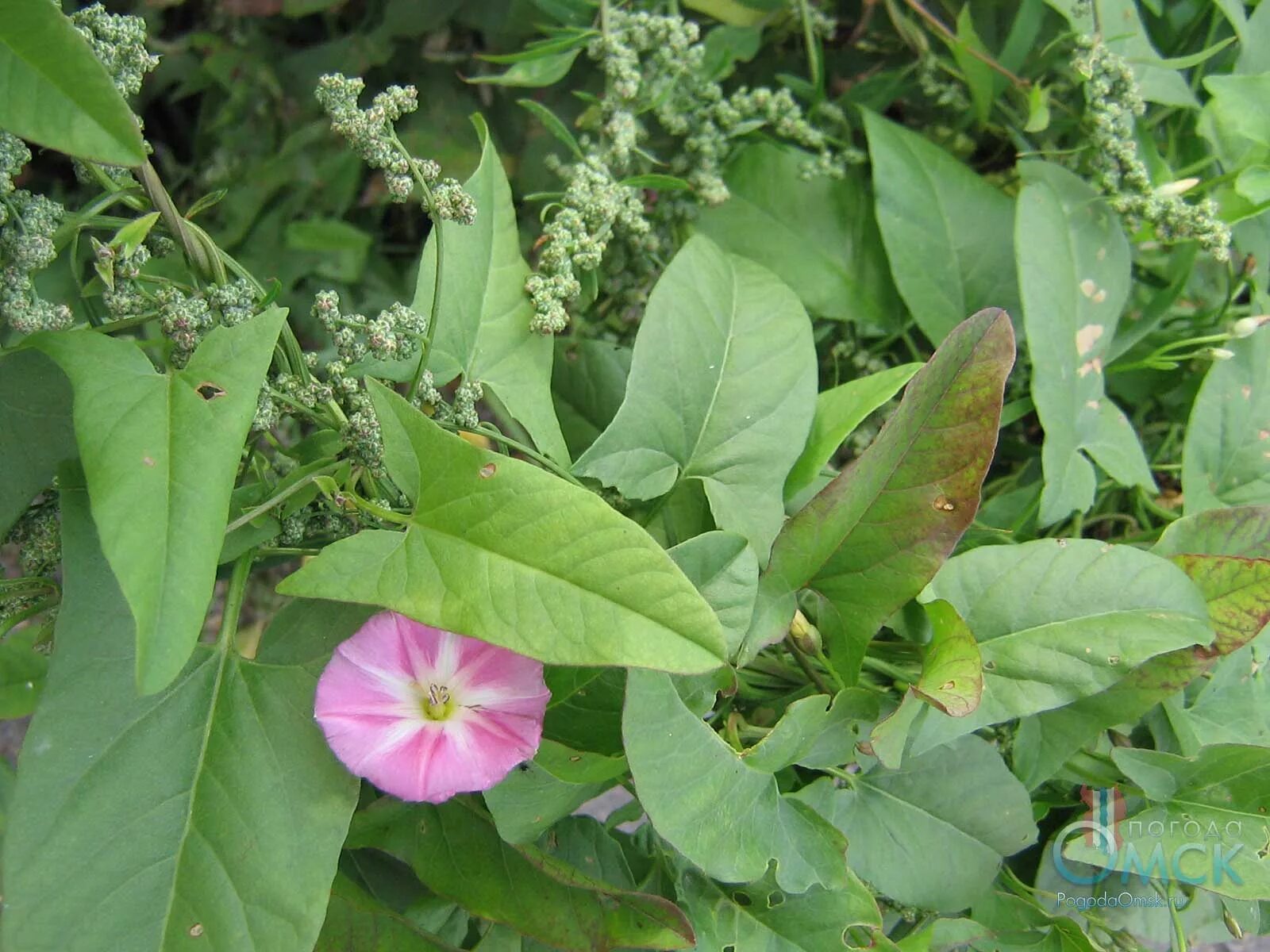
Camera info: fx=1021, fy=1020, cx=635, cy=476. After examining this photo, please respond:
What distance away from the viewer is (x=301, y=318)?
1012 mm

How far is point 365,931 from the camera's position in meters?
0.51

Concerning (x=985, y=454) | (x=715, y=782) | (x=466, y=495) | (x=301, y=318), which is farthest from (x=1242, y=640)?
(x=301, y=318)

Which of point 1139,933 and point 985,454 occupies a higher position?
point 985,454

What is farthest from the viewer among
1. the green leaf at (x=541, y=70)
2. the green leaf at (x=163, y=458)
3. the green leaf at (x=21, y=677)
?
the green leaf at (x=541, y=70)

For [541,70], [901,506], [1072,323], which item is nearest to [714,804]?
[901,506]

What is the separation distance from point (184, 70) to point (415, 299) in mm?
658

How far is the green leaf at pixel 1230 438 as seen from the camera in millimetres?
645

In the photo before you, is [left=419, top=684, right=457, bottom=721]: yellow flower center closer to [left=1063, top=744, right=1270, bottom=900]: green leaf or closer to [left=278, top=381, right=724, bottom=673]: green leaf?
[left=278, top=381, right=724, bottom=673]: green leaf

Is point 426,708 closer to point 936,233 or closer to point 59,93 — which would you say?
point 59,93

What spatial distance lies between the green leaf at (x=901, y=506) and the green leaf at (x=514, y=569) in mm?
128

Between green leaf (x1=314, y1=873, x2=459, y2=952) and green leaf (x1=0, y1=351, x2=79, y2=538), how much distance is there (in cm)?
24

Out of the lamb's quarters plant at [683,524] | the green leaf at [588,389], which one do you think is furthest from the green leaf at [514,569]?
the green leaf at [588,389]

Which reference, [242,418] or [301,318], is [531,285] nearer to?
[242,418]

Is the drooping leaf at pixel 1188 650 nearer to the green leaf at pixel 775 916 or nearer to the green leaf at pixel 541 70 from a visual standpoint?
the green leaf at pixel 775 916
